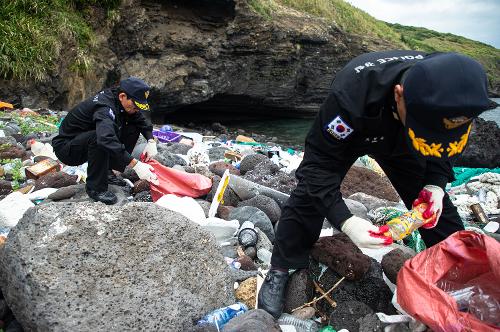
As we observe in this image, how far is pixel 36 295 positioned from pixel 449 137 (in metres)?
1.93

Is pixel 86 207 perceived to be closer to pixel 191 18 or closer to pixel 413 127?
pixel 413 127

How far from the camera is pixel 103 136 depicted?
345 centimetres

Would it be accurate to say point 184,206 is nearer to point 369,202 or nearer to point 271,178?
point 271,178

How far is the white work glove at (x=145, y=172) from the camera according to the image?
3719 millimetres

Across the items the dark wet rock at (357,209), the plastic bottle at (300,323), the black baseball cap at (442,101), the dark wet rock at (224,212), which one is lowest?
the dark wet rock at (224,212)

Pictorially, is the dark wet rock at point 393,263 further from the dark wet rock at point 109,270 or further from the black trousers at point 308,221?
the dark wet rock at point 109,270

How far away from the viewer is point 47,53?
905cm

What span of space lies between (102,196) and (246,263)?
1.64 meters

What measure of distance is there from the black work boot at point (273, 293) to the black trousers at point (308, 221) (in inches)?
2.5

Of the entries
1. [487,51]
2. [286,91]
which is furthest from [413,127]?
[487,51]

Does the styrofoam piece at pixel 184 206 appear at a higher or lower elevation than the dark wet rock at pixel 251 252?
higher

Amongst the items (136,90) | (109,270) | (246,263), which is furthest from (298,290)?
(136,90)

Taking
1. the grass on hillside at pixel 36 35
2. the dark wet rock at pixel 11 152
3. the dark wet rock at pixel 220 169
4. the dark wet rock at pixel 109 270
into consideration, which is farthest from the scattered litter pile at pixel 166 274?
the grass on hillside at pixel 36 35

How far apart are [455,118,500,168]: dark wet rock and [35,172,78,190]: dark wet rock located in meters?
10.2
